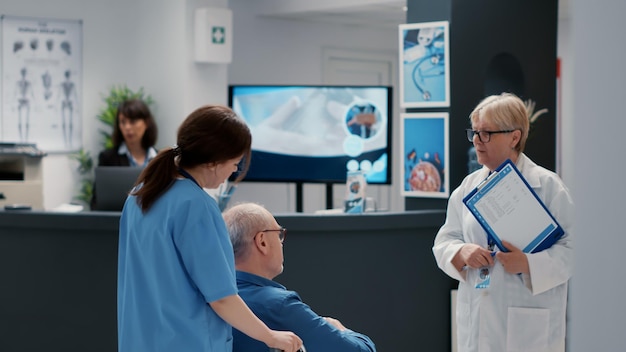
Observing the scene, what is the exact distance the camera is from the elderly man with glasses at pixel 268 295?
2477mm

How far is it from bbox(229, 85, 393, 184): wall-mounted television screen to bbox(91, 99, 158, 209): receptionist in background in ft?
2.38

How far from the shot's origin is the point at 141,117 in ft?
23.6

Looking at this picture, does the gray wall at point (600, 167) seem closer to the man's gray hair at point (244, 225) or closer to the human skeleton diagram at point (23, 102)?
the man's gray hair at point (244, 225)

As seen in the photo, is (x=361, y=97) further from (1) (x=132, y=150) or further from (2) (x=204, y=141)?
(2) (x=204, y=141)

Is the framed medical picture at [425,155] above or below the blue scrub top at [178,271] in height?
above

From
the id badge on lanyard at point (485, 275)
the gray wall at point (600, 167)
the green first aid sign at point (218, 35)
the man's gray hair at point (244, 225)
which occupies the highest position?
the green first aid sign at point (218, 35)

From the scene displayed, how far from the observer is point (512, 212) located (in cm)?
282

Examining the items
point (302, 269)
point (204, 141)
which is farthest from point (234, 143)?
point (302, 269)

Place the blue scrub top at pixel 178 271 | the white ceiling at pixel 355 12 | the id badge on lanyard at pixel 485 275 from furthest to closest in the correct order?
1. the white ceiling at pixel 355 12
2. the id badge on lanyard at pixel 485 275
3. the blue scrub top at pixel 178 271

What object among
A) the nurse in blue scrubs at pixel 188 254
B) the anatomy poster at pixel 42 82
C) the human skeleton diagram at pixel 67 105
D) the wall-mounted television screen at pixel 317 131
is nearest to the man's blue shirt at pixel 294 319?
the nurse in blue scrubs at pixel 188 254

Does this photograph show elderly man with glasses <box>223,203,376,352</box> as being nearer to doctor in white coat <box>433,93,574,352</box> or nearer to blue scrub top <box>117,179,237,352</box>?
blue scrub top <box>117,179,237,352</box>

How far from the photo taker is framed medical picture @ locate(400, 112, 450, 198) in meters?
4.83

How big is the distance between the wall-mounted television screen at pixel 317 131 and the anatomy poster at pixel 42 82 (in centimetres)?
154

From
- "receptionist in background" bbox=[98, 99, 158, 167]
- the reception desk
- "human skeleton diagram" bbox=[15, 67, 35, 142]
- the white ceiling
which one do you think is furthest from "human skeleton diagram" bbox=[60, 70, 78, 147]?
the reception desk
